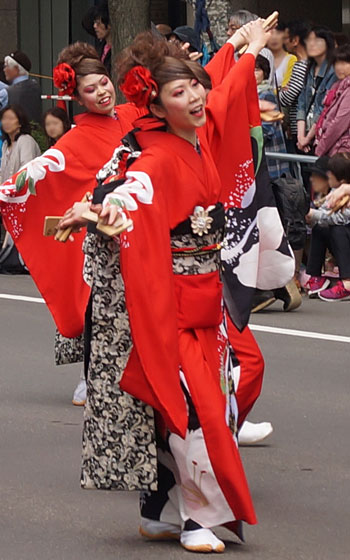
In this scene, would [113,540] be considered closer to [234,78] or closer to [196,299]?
[196,299]

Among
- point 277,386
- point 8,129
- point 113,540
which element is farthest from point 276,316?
point 113,540

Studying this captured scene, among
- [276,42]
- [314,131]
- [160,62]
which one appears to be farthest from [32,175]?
[276,42]

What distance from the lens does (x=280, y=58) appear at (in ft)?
41.2

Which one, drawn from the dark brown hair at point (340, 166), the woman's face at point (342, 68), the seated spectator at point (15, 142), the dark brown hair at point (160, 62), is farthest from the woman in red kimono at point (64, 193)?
the seated spectator at point (15, 142)

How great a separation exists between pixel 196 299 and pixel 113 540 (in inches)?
35.5

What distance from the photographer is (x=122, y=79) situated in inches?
192

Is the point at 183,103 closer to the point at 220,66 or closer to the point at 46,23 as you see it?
the point at 220,66

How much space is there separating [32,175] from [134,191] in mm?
2403

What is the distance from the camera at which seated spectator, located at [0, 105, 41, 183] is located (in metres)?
12.7

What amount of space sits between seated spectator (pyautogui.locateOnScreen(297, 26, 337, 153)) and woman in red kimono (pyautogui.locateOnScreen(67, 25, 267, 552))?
6841 mm

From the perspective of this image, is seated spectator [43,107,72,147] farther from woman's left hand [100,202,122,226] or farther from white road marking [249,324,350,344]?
woman's left hand [100,202,122,226]

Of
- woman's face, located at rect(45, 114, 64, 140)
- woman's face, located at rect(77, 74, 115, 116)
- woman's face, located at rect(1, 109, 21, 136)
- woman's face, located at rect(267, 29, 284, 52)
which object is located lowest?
woman's face, located at rect(1, 109, 21, 136)

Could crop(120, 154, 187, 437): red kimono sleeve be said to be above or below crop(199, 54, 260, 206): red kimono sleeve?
below

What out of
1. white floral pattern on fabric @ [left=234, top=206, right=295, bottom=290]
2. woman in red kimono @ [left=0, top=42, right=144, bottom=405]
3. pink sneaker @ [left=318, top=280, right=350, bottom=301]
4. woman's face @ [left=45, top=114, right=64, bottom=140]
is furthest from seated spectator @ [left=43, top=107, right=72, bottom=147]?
white floral pattern on fabric @ [left=234, top=206, right=295, bottom=290]
